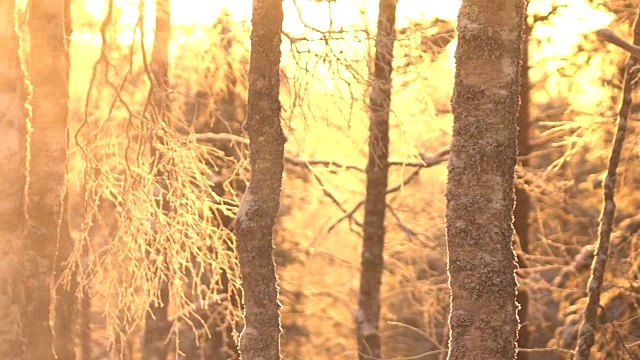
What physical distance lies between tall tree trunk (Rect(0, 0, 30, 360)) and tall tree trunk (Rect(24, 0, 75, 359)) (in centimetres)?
26

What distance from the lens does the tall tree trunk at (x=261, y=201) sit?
707cm

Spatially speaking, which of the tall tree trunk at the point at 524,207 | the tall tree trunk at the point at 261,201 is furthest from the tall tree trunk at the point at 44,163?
the tall tree trunk at the point at 524,207

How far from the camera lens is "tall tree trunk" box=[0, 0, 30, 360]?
770 cm

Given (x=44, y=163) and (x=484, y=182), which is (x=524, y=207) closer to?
(x=44, y=163)

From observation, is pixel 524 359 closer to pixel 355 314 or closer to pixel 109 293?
pixel 355 314

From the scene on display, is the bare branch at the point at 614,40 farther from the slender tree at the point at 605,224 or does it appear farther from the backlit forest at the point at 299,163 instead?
the slender tree at the point at 605,224

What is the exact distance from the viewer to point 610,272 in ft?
45.5

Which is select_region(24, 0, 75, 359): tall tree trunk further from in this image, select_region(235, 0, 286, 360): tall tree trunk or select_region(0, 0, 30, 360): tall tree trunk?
select_region(235, 0, 286, 360): tall tree trunk

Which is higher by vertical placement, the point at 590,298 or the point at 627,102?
the point at 627,102

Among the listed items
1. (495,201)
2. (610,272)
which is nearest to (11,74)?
(495,201)

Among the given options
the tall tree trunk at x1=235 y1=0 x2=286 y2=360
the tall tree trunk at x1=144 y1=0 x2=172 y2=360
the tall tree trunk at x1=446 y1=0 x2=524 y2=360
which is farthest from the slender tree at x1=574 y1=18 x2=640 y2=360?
the tall tree trunk at x1=446 y1=0 x2=524 y2=360

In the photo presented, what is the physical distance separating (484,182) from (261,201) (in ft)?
7.09

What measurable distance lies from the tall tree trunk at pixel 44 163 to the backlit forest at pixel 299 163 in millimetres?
16

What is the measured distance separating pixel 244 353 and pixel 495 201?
250 centimetres
